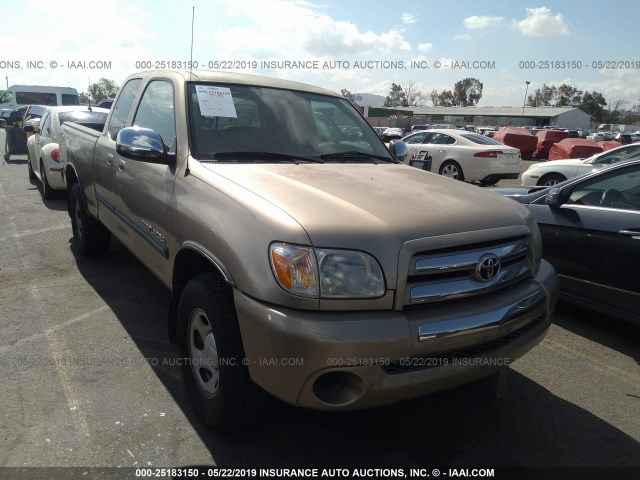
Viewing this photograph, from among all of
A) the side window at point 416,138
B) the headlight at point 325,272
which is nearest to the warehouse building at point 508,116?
the side window at point 416,138

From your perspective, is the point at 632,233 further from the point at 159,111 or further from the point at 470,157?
the point at 470,157

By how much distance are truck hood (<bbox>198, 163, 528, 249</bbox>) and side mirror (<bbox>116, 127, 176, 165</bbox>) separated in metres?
0.37

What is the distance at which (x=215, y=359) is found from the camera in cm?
264

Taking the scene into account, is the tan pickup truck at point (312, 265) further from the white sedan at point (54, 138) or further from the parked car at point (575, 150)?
the parked car at point (575, 150)

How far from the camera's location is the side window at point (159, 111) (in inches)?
137

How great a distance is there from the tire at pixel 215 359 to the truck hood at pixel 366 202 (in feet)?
1.84

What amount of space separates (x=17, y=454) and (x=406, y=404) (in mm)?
2135

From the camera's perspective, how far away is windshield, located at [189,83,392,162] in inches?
130

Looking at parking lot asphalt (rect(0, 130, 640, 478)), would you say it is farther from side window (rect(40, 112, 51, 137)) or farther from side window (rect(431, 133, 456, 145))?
side window (rect(431, 133, 456, 145))

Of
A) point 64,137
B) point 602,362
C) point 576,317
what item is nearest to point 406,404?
point 602,362

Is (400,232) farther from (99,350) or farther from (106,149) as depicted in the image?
(106,149)

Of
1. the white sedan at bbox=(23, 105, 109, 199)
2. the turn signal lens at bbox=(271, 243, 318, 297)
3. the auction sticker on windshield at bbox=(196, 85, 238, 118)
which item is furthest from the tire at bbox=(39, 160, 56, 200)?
the turn signal lens at bbox=(271, 243, 318, 297)

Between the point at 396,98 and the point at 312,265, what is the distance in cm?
13322

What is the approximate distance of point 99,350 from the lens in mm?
3660
